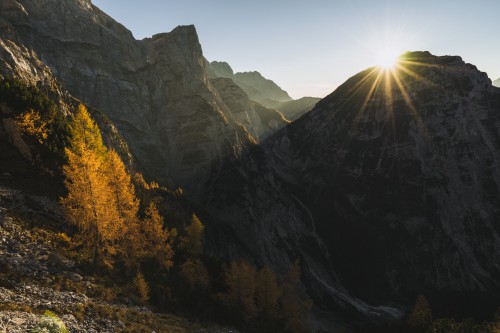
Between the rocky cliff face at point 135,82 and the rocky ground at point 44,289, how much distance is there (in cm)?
7138

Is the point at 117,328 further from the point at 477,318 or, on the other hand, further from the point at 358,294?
the point at 477,318

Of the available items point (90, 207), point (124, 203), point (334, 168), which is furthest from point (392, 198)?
point (90, 207)

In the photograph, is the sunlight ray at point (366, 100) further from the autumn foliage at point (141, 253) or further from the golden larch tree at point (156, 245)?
the golden larch tree at point (156, 245)

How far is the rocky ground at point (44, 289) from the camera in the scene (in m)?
22.8

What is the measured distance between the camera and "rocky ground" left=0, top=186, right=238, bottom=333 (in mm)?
22844

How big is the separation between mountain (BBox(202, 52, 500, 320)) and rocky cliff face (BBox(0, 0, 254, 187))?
59.4 ft

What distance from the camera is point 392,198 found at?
460ft

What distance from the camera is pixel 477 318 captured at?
104 metres

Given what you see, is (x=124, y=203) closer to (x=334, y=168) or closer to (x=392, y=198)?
(x=392, y=198)

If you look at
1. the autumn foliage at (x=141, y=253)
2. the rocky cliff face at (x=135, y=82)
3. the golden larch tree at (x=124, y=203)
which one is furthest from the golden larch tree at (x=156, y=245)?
the rocky cliff face at (x=135, y=82)

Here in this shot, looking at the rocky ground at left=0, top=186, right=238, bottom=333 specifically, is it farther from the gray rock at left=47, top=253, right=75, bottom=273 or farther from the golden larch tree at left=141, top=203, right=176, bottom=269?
the golden larch tree at left=141, top=203, right=176, bottom=269

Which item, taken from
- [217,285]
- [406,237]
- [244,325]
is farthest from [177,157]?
[406,237]

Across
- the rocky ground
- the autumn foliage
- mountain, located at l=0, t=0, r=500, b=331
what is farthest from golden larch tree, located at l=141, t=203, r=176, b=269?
mountain, located at l=0, t=0, r=500, b=331

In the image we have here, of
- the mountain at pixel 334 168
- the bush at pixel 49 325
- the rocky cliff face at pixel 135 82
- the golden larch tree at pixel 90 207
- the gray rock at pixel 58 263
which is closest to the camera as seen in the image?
the bush at pixel 49 325
